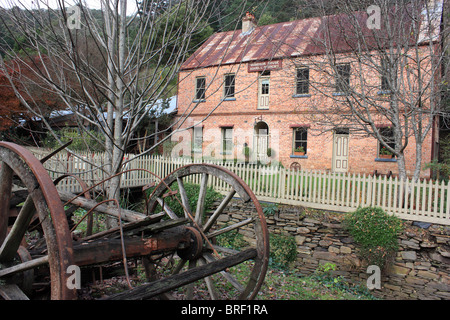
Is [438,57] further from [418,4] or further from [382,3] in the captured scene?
[382,3]

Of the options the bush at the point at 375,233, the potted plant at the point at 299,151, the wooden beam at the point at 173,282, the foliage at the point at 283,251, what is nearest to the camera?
the wooden beam at the point at 173,282

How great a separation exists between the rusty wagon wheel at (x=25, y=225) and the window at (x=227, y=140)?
1437cm

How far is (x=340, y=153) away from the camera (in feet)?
47.6

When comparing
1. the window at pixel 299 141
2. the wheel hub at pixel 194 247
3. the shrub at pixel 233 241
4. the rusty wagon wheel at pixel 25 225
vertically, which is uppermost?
the window at pixel 299 141

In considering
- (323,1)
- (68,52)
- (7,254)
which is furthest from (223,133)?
(7,254)

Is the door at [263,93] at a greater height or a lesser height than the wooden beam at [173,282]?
greater

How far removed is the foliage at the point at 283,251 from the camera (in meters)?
7.86

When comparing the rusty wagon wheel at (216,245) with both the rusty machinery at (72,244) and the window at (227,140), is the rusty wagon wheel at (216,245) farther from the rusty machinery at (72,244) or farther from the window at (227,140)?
the window at (227,140)

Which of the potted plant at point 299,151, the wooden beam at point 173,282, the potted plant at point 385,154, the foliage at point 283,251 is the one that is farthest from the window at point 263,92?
the wooden beam at point 173,282

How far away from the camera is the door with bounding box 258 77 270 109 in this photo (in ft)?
53.2

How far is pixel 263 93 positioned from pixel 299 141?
125 inches

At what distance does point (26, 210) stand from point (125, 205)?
8.14m

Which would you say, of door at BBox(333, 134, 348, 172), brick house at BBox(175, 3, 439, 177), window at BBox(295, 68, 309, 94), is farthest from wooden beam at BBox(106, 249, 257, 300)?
door at BBox(333, 134, 348, 172)

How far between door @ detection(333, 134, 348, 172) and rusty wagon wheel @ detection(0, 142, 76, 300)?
13.5m
